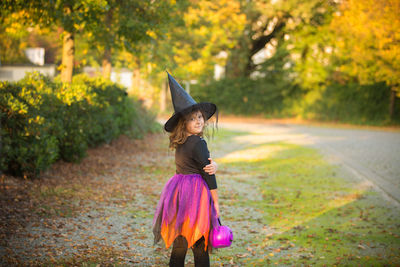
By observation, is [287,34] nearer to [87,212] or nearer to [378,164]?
[378,164]

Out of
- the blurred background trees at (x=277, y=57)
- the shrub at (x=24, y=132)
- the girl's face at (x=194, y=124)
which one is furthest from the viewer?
the blurred background trees at (x=277, y=57)

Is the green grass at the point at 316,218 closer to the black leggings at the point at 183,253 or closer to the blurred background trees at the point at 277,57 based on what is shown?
the black leggings at the point at 183,253

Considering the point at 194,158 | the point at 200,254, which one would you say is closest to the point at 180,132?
the point at 194,158

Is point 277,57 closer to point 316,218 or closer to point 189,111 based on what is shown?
point 316,218

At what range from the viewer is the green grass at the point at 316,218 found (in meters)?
4.66

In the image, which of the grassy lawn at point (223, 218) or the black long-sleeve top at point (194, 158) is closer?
the black long-sleeve top at point (194, 158)

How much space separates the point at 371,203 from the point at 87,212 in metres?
4.75

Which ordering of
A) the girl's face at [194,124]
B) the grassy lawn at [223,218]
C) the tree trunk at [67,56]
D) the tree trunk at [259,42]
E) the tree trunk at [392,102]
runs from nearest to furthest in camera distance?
the girl's face at [194,124] → the grassy lawn at [223,218] → the tree trunk at [67,56] → the tree trunk at [392,102] → the tree trunk at [259,42]

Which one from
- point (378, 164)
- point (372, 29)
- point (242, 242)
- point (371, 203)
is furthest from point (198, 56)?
point (242, 242)

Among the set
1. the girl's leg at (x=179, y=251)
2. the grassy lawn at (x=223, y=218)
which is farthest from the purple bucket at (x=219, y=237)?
the grassy lawn at (x=223, y=218)

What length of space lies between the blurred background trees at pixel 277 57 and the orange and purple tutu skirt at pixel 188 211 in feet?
28.9

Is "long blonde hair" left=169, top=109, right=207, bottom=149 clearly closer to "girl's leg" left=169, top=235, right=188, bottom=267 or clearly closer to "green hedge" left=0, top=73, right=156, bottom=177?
"girl's leg" left=169, top=235, right=188, bottom=267

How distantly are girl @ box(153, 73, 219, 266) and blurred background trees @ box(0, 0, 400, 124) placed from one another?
28.2 feet

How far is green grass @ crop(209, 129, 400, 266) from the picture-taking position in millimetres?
4664
